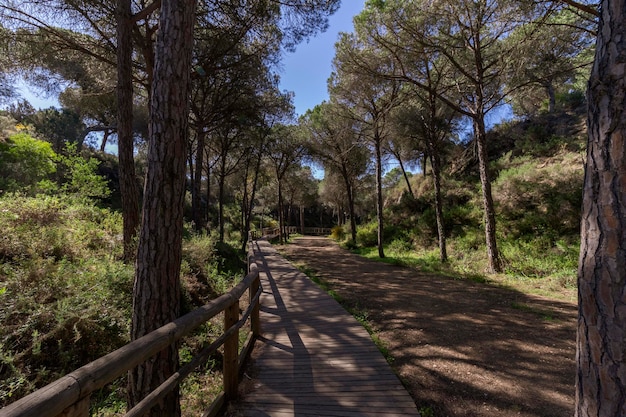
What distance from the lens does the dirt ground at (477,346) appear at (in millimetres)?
2484

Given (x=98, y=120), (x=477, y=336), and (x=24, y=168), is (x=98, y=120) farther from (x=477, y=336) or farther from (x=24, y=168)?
(x=477, y=336)

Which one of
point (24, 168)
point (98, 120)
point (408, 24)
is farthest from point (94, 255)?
point (98, 120)

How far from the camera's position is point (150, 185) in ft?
7.29

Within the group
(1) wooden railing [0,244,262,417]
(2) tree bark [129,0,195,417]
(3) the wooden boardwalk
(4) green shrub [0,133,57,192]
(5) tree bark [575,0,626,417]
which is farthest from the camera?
(4) green shrub [0,133,57,192]

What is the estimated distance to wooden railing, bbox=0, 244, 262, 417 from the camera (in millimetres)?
878

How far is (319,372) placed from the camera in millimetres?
3070

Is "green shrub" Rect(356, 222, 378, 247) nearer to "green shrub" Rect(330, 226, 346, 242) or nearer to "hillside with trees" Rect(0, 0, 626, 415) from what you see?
"hillside with trees" Rect(0, 0, 626, 415)

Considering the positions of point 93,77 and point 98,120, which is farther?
point 98,120

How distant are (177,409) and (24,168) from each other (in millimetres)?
8930

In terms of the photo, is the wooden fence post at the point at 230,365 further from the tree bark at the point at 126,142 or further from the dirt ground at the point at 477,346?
the tree bark at the point at 126,142

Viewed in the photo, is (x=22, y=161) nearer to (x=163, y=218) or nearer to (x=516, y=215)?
(x=163, y=218)

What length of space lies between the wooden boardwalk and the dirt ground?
10.4 inches

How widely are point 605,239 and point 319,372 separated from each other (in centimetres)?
272

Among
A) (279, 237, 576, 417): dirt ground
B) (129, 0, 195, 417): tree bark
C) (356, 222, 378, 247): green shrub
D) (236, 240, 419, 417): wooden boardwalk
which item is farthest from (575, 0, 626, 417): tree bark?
(356, 222, 378, 247): green shrub
